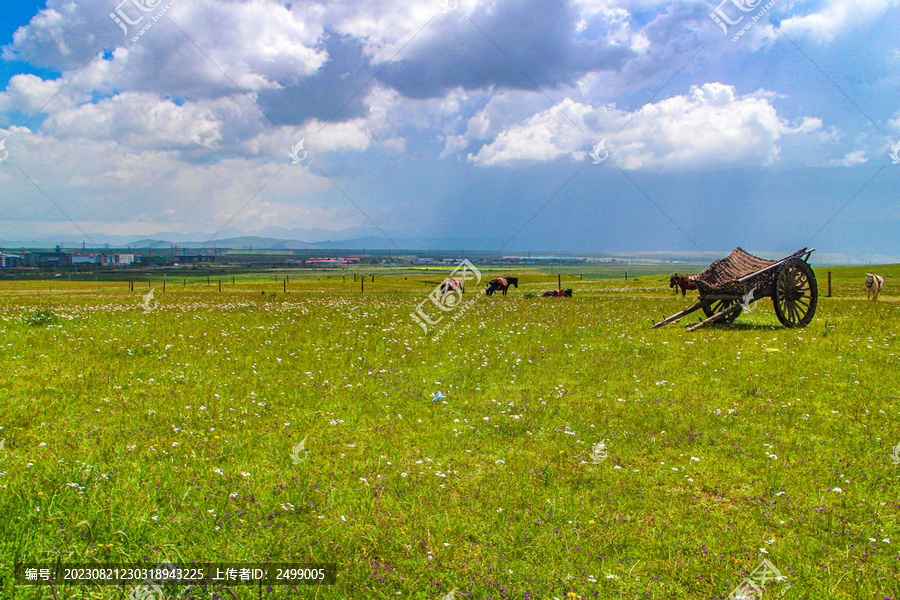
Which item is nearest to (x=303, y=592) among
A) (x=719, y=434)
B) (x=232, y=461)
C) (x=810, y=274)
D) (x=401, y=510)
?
(x=401, y=510)

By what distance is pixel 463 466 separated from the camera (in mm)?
6508

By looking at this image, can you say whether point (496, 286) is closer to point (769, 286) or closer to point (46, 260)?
point (769, 286)

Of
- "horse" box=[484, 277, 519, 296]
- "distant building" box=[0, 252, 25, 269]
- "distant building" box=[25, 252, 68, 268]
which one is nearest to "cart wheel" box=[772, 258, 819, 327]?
"horse" box=[484, 277, 519, 296]

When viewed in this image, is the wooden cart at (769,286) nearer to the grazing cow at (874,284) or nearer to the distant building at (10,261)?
the grazing cow at (874,284)

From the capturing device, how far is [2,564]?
3818mm

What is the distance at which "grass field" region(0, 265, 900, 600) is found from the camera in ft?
14.2

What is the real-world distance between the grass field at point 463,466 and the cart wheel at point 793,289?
12.6 ft

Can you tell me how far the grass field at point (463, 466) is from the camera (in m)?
4.34

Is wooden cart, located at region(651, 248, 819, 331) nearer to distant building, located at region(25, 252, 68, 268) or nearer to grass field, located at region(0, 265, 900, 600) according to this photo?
grass field, located at region(0, 265, 900, 600)

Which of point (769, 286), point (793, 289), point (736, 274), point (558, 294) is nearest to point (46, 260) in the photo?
point (558, 294)

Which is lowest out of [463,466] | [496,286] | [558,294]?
[463,466]

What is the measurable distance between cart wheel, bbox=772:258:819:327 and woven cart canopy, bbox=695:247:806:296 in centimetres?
28

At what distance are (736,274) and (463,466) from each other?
1533 centimetres

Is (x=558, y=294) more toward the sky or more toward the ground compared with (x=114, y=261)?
more toward the ground
